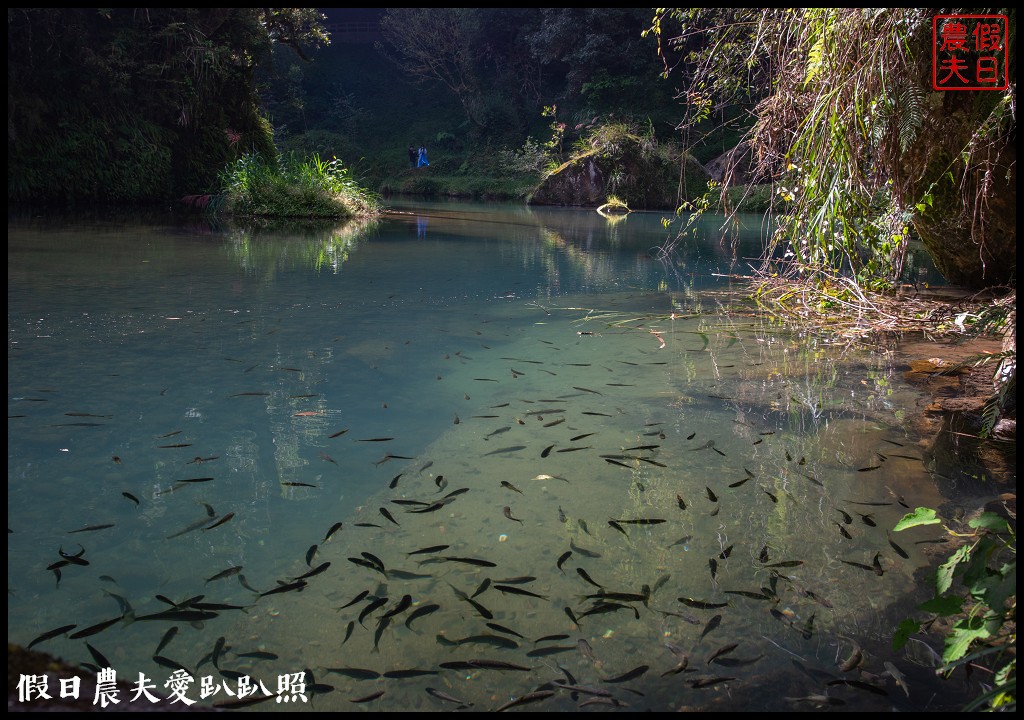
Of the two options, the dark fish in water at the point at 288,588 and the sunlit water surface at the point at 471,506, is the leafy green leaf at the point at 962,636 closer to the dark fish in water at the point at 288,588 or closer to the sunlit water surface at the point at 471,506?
the sunlit water surface at the point at 471,506

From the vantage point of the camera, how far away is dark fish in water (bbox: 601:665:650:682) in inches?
61.1

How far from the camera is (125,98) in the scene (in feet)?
48.7

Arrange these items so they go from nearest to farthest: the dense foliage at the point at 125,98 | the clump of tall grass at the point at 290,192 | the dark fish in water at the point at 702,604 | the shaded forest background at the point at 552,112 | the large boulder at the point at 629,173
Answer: the dark fish in water at the point at 702,604 < the shaded forest background at the point at 552,112 < the clump of tall grass at the point at 290,192 < the dense foliage at the point at 125,98 < the large boulder at the point at 629,173

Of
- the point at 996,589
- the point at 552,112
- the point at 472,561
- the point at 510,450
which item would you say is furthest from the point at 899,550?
the point at 552,112

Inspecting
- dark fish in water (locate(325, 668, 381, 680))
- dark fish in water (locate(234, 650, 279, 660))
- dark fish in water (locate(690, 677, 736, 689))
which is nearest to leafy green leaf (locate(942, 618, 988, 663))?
dark fish in water (locate(690, 677, 736, 689))

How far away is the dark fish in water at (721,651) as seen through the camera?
161 centimetres

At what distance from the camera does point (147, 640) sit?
1.63 metres

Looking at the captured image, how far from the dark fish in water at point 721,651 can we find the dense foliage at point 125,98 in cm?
1539

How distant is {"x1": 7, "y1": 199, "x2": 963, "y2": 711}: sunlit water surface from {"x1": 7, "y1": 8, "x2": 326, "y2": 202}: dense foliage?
11479mm

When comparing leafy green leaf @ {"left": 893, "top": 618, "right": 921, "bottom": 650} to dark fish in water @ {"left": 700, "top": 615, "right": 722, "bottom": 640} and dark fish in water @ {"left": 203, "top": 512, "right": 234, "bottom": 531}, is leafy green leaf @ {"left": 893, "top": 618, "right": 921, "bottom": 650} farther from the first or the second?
dark fish in water @ {"left": 203, "top": 512, "right": 234, "bottom": 531}

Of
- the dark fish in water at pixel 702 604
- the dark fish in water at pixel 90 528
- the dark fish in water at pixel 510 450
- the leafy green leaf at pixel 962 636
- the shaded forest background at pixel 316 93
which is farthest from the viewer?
the shaded forest background at pixel 316 93

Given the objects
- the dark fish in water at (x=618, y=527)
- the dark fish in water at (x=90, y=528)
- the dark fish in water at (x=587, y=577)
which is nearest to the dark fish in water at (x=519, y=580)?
the dark fish in water at (x=587, y=577)

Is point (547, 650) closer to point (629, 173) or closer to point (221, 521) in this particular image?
point (221, 521)

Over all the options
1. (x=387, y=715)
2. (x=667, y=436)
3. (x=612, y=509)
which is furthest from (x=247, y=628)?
(x=667, y=436)
